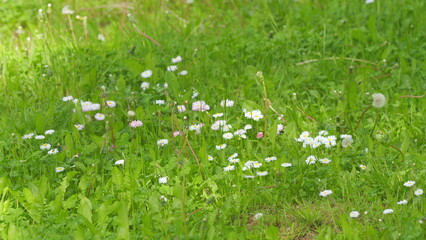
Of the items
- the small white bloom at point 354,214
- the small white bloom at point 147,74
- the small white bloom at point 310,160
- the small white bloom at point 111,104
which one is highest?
the small white bloom at point 354,214

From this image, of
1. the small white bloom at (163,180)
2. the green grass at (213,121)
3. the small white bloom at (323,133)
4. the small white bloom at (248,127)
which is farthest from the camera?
the small white bloom at (248,127)

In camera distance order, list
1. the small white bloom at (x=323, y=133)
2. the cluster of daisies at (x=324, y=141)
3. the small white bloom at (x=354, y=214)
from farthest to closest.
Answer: the small white bloom at (x=323, y=133)
the cluster of daisies at (x=324, y=141)
the small white bloom at (x=354, y=214)

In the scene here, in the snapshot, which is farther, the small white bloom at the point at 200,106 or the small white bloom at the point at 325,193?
the small white bloom at the point at 200,106

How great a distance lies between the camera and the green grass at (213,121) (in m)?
2.87

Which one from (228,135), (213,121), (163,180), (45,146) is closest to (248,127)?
(228,135)

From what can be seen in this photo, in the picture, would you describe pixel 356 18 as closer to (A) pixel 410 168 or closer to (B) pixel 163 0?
(B) pixel 163 0

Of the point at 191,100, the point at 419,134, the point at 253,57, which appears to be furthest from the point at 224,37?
the point at 419,134

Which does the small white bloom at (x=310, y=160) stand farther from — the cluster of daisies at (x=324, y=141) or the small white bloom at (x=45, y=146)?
the small white bloom at (x=45, y=146)

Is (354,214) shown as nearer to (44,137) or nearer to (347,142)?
(347,142)

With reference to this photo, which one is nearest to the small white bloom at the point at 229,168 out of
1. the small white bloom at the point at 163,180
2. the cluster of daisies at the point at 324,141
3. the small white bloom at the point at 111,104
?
the small white bloom at the point at 163,180

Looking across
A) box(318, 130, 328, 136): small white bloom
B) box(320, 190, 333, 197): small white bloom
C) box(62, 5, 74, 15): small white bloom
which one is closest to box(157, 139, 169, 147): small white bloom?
box(318, 130, 328, 136): small white bloom

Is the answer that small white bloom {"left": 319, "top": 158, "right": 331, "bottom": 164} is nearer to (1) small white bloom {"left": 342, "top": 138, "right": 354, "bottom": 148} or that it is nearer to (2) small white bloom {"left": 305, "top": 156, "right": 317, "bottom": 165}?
(2) small white bloom {"left": 305, "top": 156, "right": 317, "bottom": 165}

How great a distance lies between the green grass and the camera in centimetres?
287

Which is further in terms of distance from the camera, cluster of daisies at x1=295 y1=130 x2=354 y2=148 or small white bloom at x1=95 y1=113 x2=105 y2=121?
small white bloom at x1=95 y1=113 x2=105 y2=121
